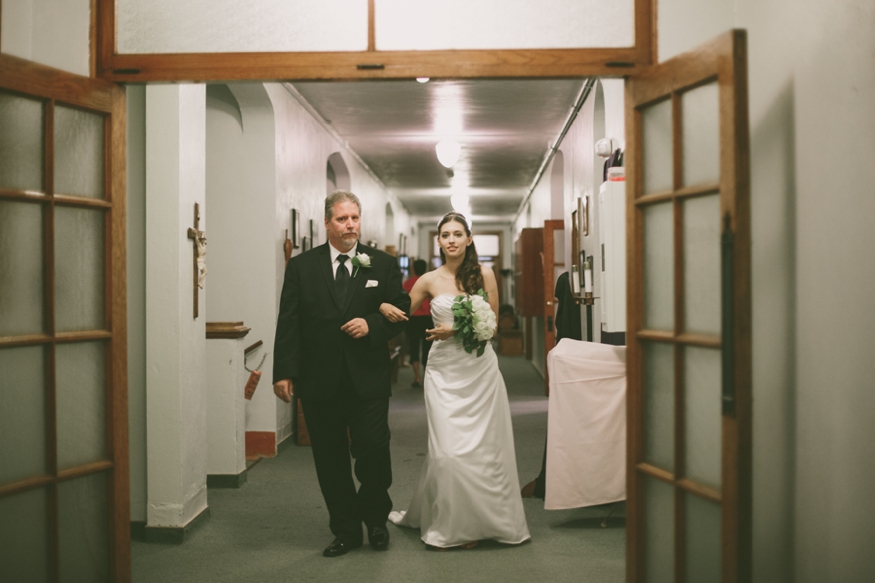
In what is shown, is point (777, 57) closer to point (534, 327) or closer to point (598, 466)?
point (598, 466)

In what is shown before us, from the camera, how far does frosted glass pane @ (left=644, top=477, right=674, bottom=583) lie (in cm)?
256

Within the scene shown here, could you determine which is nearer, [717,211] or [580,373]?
[717,211]

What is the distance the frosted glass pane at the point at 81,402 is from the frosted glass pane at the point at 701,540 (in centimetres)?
219

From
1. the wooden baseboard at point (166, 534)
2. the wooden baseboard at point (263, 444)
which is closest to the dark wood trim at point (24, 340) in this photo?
the wooden baseboard at point (166, 534)

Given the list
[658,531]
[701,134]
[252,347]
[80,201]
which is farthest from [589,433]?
[252,347]

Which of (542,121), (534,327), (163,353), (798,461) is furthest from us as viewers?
(534,327)

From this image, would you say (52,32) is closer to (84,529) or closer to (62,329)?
(62,329)

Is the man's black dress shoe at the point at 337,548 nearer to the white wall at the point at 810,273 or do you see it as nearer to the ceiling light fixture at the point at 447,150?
the white wall at the point at 810,273

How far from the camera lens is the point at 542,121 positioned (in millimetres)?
8656

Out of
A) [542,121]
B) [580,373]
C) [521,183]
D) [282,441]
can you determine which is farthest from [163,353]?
[521,183]

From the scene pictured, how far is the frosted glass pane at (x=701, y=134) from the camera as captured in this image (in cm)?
232

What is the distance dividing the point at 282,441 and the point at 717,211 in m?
4.95

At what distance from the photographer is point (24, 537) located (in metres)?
2.54

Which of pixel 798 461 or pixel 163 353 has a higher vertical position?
pixel 163 353
